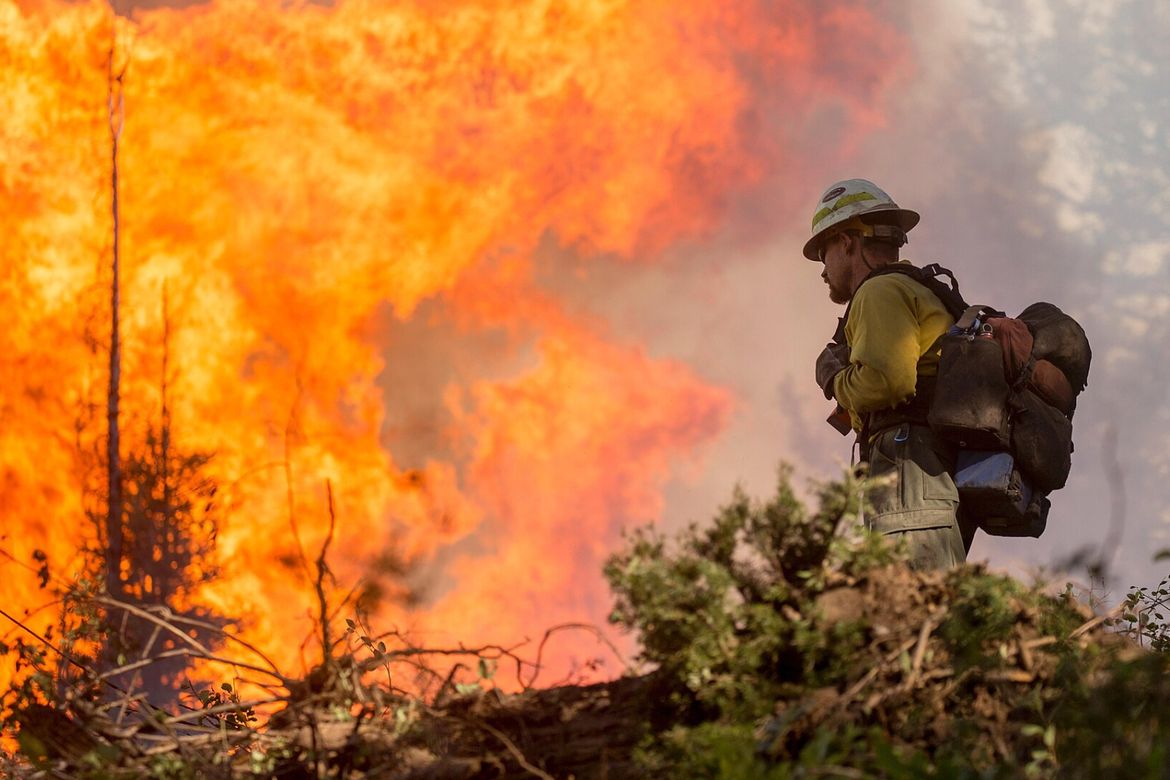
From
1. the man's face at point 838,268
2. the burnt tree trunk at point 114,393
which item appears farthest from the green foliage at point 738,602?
the burnt tree trunk at point 114,393

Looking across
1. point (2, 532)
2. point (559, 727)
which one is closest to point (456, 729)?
point (559, 727)

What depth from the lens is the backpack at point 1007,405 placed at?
648 cm

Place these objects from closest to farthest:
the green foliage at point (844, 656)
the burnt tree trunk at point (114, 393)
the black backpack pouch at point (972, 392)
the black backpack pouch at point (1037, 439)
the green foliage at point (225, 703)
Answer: the green foliage at point (844, 656) < the green foliage at point (225, 703) < the black backpack pouch at point (972, 392) < the black backpack pouch at point (1037, 439) < the burnt tree trunk at point (114, 393)

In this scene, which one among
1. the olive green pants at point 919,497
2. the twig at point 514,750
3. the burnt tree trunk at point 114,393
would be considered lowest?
the twig at point 514,750

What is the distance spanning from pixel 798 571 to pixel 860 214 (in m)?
3.22

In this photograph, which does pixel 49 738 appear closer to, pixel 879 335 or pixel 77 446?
pixel 879 335

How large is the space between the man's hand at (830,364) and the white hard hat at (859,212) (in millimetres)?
685

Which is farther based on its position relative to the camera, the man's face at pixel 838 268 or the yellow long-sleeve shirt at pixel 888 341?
the man's face at pixel 838 268

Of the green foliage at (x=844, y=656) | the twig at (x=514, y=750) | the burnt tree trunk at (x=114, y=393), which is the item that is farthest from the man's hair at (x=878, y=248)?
the burnt tree trunk at (x=114, y=393)

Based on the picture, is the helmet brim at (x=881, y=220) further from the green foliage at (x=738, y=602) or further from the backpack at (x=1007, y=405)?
the green foliage at (x=738, y=602)

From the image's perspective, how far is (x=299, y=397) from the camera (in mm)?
4664

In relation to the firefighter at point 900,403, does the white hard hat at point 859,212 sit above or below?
above

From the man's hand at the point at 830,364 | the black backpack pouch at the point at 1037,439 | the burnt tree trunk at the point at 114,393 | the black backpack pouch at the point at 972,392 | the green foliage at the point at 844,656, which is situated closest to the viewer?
the green foliage at the point at 844,656

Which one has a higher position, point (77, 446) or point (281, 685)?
point (77, 446)
